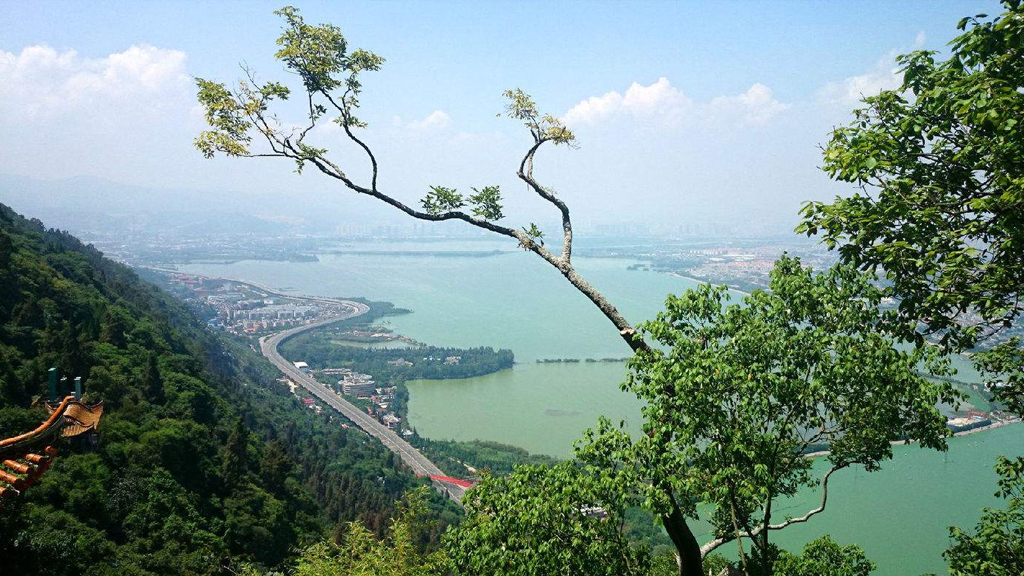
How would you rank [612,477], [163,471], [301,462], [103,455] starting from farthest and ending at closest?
[301,462] < [163,471] < [103,455] < [612,477]

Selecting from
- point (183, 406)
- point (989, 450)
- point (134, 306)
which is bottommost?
point (989, 450)

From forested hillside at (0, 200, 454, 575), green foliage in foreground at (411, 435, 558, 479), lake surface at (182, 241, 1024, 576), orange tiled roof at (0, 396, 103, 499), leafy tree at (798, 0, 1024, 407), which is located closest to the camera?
leafy tree at (798, 0, 1024, 407)

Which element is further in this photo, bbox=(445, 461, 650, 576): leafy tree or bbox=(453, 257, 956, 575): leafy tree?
bbox=(445, 461, 650, 576): leafy tree

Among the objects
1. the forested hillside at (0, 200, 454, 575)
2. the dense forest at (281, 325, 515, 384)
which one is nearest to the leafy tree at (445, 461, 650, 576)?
the forested hillside at (0, 200, 454, 575)

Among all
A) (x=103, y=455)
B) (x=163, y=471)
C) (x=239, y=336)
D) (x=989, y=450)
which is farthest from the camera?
(x=239, y=336)

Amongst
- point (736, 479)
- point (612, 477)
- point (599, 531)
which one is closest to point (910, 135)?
point (736, 479)

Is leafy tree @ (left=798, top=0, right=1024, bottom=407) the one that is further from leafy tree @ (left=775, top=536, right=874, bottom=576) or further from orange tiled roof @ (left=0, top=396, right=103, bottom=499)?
orange tiled roof @ (left=0, top=396, right=103, bottom=499)

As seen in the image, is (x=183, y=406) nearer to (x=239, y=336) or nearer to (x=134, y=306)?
(x=134, y=306)
